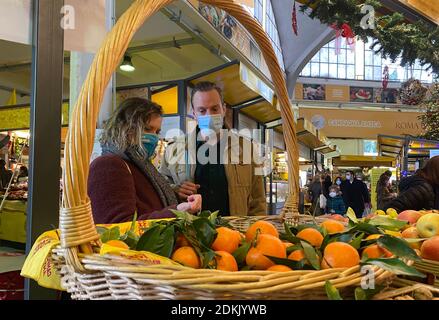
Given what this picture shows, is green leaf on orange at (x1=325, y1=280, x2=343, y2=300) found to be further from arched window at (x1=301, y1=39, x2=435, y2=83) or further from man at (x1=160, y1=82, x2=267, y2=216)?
arched window at (x1=301, y1=39, x2=435, y2=83)

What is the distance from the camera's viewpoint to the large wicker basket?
56 centimetres

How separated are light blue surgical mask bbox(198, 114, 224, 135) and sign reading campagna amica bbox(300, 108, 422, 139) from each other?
1514 cm

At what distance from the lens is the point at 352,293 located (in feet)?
2.06

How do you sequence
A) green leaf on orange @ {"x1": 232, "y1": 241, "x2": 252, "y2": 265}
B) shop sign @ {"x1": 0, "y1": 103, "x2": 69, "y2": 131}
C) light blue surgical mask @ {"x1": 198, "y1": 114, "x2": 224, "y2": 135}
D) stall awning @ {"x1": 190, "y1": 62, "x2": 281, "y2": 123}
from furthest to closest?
shop sign @ {"x1": 0, "y1": 103, "x2": 69, "y2": 131} → stall awning @ {"x1": 190, "y1": 62, "x2": 281, "y2": 123} → light blue surgical mask @ {"x1": 198, "y1": 114, "x2": 224, "y2": 135} → green leaf on orange @ {"x1": 232, "y1": 241, "x2": 252, "y2": 265}

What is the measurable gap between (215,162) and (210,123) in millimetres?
207

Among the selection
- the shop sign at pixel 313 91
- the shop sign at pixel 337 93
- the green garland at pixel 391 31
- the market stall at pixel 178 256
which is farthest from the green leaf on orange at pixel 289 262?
the shop sign at pixel 337 93

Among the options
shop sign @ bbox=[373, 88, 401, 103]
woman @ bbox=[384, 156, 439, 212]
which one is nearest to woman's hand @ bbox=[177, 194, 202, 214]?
woman @ bbox=[384, 156, 439, 212]

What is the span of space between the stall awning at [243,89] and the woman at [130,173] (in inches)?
97.2

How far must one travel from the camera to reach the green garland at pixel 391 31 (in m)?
3.85

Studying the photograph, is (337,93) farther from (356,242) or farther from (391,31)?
(356,242)

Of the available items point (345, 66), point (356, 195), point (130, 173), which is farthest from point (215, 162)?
point (345, 66)
